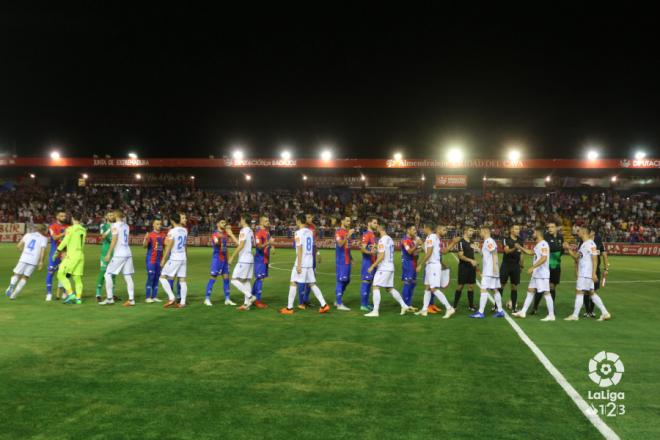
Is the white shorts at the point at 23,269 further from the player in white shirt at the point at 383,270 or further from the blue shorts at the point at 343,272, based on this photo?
the player in white shirt at the point at 383,270

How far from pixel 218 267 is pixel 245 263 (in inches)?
44.7

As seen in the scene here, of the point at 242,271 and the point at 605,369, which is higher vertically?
the point at 242,271

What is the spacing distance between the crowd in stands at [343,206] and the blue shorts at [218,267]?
27.2 m

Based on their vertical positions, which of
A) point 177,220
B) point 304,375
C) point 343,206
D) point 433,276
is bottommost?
point 304,375

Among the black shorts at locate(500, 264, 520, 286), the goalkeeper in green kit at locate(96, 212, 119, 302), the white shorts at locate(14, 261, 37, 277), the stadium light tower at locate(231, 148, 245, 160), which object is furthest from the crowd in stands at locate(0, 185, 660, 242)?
the black shorts at locate(500, 264, 520, 286)

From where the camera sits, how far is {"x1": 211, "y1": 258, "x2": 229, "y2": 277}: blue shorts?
12.5 metres

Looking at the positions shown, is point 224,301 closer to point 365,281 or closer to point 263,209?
point 365,281

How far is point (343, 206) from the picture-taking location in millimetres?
48531

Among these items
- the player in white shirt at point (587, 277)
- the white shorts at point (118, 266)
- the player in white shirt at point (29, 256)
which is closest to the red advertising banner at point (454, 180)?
the player in white shirt at point (587, 277)

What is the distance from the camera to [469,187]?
164 ft

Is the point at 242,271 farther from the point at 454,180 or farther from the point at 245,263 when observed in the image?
the point at 454,180

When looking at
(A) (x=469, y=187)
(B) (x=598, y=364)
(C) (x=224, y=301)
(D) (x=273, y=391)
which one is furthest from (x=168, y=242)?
(A) (x=469, y=187)

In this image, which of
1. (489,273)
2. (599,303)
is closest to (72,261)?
(489,273)

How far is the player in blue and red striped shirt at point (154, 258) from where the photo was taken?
1282 centimetres
